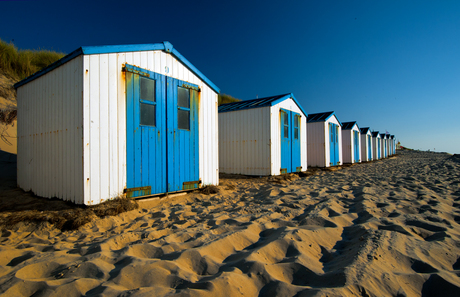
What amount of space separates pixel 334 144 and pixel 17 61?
20175mm

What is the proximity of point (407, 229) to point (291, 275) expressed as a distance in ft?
6.53

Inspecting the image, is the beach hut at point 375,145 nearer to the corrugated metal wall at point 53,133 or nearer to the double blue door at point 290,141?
the double blue door at point 290,141

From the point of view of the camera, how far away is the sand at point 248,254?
1.84 m

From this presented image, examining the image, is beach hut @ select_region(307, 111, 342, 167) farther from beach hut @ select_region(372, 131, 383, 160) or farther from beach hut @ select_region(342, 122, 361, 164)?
beach hut @ select_region(372, 131, 383, 160)

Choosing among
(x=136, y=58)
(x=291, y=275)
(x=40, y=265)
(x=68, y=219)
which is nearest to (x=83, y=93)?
(x=136, y=58)

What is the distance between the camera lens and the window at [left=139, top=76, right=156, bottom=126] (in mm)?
5414

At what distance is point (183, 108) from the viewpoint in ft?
20.9

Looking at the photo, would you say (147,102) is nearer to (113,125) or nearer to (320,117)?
(113,125)

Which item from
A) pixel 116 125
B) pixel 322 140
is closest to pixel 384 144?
pixel 322 140

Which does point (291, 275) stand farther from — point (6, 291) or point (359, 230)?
point (6, 291)

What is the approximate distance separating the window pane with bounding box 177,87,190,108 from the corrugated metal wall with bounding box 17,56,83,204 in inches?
91.6

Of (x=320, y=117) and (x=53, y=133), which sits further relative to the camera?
(x=320, y=117)

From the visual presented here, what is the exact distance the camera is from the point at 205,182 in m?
6.95

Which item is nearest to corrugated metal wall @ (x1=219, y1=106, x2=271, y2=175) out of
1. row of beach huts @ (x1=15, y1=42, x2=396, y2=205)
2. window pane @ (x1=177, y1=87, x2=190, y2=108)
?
row of beach huts @ (x1=15, y1=42, x2=396, y2=205)
